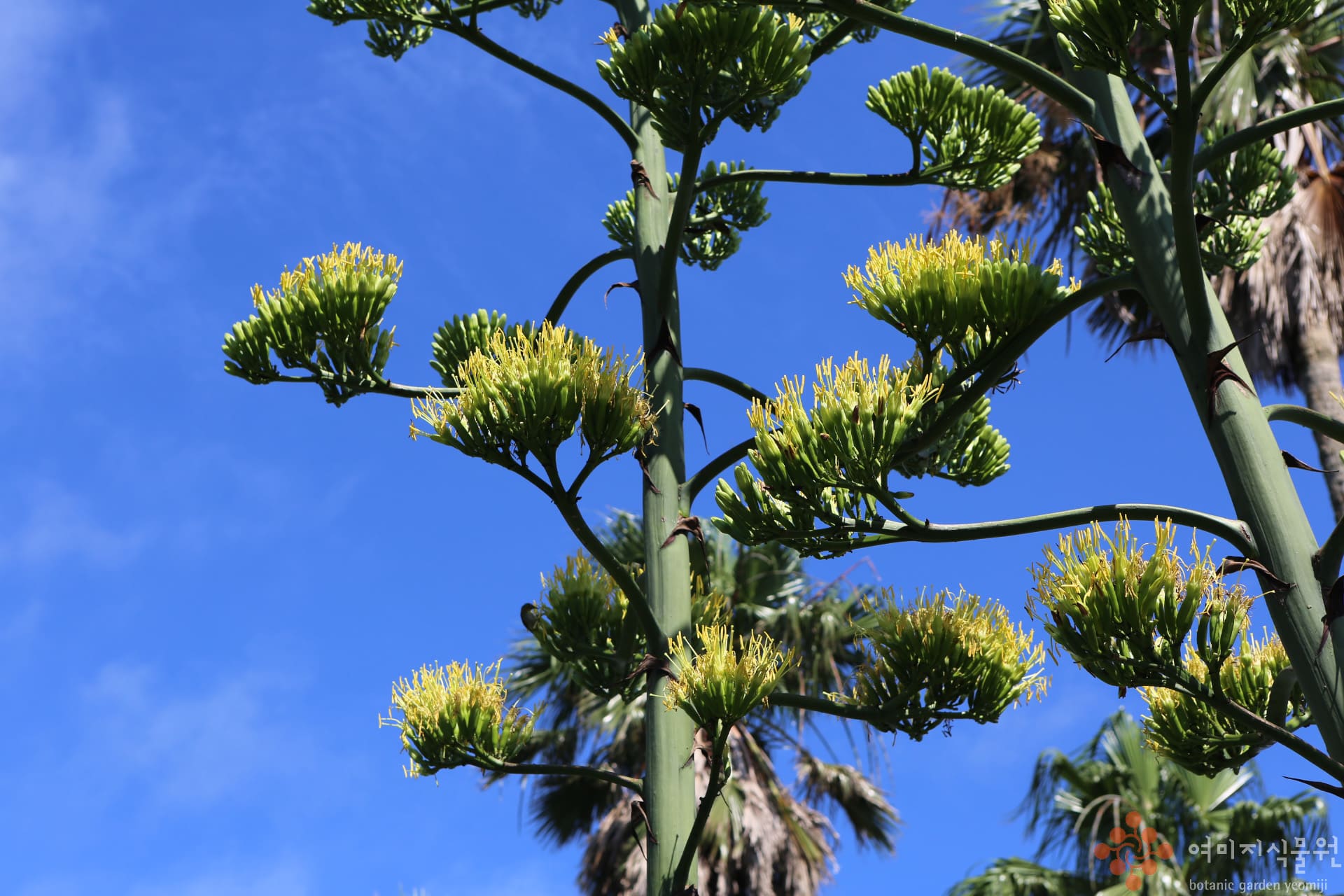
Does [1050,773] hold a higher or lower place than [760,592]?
lower

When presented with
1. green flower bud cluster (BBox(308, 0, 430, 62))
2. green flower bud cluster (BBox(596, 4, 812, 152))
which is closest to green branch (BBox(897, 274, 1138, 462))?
green flower bud cluster (BBox(596, 4, 812, 152))

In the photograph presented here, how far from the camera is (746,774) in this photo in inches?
507

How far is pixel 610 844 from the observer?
41.8 feet

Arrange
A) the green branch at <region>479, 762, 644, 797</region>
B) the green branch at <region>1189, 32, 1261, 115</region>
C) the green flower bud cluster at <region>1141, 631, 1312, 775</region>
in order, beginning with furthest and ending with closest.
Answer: the green branch at <region>479, 762, 644, 797</region> < the green flower bud cluster at <region>1141, 631, 1312, 775</region> < the green branch at <region>1189, 32, 1261, 115</region>

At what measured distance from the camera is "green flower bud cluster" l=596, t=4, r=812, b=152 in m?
5.10

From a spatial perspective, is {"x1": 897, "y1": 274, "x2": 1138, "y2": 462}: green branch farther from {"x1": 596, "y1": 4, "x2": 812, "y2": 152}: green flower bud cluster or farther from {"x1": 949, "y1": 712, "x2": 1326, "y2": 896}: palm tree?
{"x1": 949, "y1": 712, "x2": 1326, "y2": 896}: palm tree

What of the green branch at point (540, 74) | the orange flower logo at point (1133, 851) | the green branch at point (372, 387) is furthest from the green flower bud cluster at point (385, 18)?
the orange flower logo at point (1133, 851)

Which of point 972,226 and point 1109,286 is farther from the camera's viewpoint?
point 972,226

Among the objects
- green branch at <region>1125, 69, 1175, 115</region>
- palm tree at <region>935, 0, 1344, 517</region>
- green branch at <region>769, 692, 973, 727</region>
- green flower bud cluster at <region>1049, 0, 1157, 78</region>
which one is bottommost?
green branch at <region>769, 692, 973, 727</region>

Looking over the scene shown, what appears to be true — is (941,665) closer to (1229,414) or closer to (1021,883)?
(1229,414)

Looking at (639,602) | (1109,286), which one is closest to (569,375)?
(639,602)

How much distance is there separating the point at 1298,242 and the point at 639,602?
385 inches

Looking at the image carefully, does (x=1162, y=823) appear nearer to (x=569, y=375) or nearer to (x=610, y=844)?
(x=610, y=844)

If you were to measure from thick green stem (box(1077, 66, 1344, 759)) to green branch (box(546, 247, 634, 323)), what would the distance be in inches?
102
